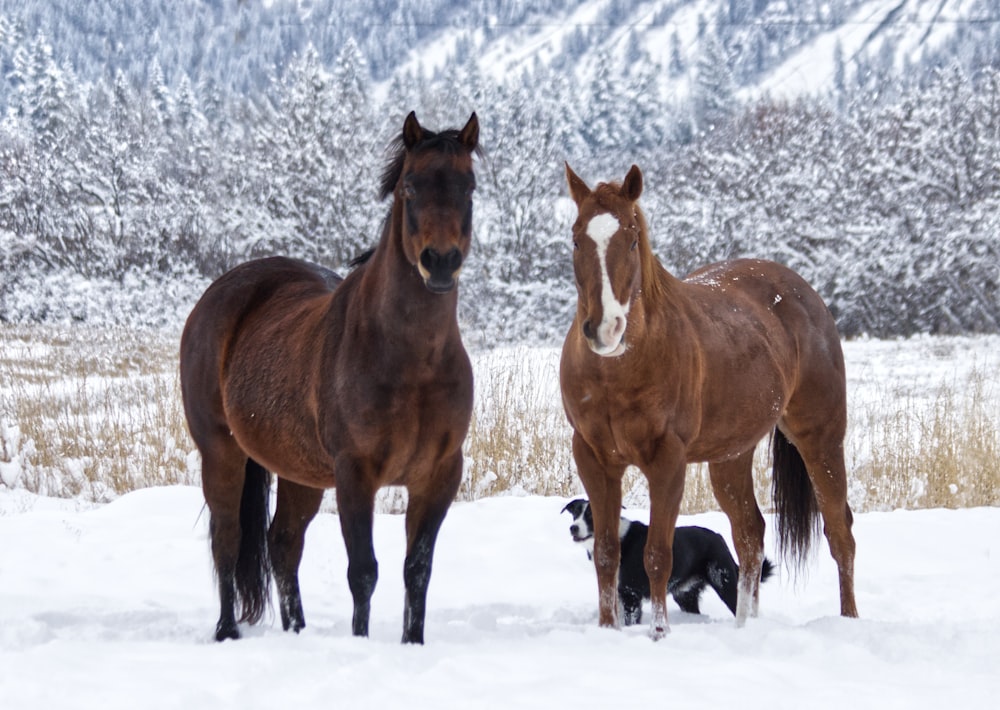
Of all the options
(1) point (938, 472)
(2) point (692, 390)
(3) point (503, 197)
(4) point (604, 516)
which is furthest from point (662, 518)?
(3) point (503, 197)

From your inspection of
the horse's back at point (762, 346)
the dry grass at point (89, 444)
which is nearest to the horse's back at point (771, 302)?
the horse's back at point (762, 346)

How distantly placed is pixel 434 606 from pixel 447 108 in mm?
33254

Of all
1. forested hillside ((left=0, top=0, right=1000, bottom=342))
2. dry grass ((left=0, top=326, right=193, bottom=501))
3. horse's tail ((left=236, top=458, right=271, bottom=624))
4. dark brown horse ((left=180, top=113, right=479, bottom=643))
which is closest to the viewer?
dark brown horse ((left=180, top=113, right=479, bottom=643))

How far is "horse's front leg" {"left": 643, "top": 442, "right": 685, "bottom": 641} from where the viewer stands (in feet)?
12.3

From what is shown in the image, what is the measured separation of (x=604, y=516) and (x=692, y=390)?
2.11 feet

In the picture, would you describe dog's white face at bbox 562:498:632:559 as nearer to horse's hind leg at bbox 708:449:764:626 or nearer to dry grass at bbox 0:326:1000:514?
horse's hind leg at bbox 708:449:764:626

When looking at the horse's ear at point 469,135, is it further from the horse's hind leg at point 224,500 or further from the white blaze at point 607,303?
the horse's hind leg at point 224,500

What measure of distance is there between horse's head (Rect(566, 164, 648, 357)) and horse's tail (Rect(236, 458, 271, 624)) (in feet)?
5.66

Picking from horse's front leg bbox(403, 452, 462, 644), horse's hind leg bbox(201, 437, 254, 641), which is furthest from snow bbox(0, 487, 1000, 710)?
horse's hind leg bbox(201, 437, 254, 641)

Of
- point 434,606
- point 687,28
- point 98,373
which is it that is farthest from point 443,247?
point 687,28

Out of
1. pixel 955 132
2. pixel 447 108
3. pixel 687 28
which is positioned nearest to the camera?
pixel 955 132

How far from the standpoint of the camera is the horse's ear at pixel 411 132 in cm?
338

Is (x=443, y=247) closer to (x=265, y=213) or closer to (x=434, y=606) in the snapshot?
(x=434, y=606)

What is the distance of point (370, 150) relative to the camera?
2825 cm
